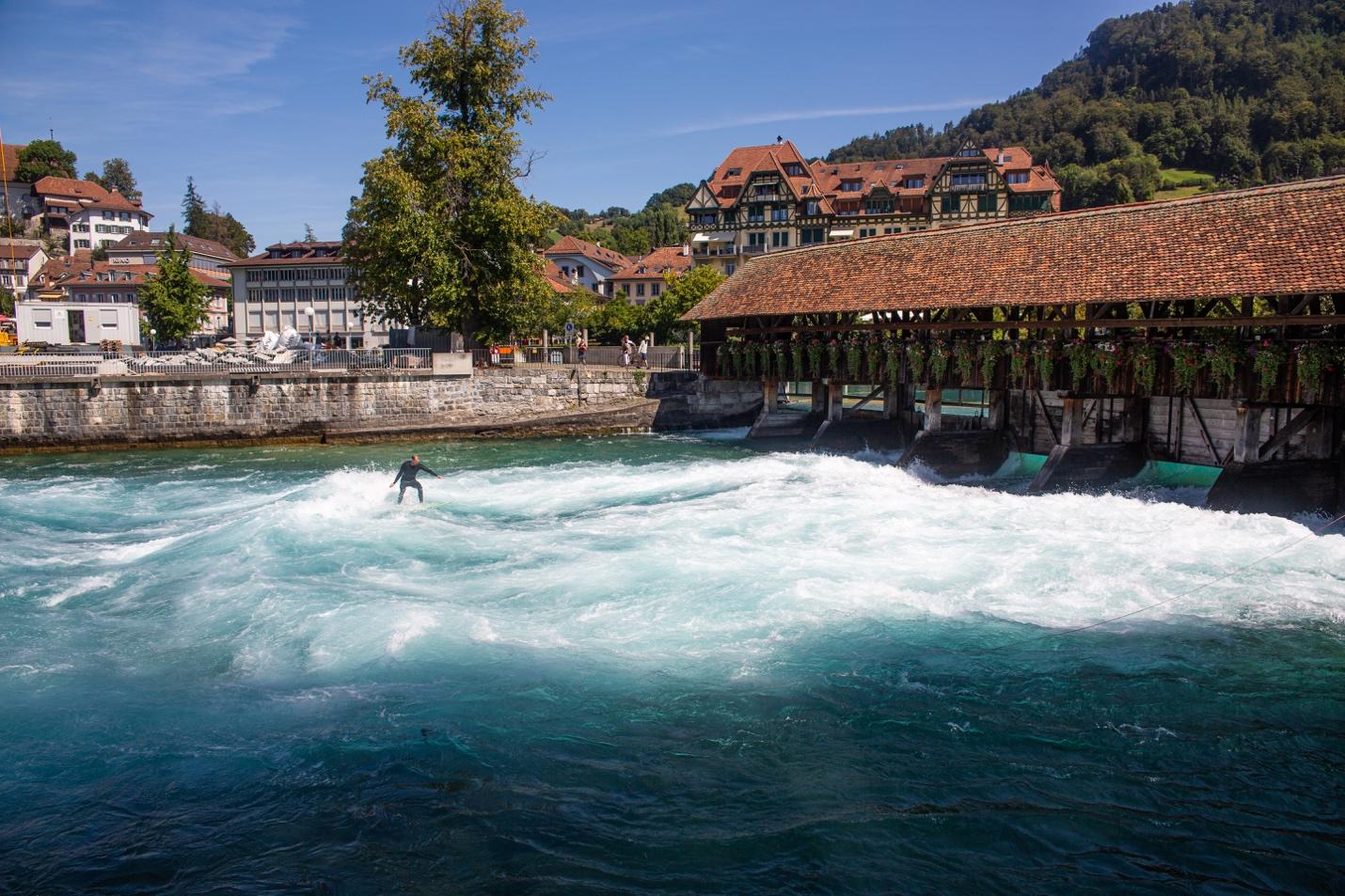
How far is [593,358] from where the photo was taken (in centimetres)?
3731

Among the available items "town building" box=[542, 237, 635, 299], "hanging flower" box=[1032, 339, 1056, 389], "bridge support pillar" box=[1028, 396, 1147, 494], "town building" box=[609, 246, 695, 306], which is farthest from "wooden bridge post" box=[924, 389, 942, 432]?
"town building" box=[542, 237, 635, 299]

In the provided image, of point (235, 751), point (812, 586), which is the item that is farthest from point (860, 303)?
point (235, 751)

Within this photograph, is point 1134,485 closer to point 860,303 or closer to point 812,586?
point 860,303

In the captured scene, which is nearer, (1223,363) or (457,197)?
(1223,363)

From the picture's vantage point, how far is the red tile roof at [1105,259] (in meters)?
16.0

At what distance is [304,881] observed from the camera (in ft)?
21.2

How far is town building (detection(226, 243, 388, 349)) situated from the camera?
54.6m

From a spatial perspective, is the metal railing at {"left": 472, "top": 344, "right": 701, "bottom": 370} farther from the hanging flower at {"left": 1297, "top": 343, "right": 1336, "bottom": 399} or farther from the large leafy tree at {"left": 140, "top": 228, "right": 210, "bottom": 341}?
the hanging flower at {"left": 1297, "top": 343, "right": 1336, "bottom": 399}

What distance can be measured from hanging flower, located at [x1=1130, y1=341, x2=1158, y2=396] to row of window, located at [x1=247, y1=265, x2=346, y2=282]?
46508 mm

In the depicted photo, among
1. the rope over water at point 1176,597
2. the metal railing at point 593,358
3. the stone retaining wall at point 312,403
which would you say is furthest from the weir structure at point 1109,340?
the metal railing at point 593,358

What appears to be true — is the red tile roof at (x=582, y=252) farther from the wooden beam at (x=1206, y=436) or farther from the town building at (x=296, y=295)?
the wooden beam at (x=1206, y=436)

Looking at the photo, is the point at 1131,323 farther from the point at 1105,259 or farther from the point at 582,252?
the point at 582,252

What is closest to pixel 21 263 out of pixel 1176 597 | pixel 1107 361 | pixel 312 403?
pixel 312 403

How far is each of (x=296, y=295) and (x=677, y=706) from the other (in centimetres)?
5237
